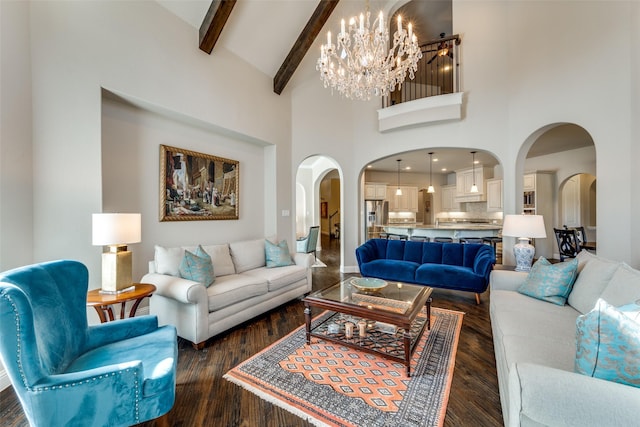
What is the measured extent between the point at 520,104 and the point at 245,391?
528 centimetres

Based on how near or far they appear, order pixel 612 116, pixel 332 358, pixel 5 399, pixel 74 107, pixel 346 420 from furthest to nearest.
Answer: pixel 612 116
pixel 74 107
pixel 332 358
pixel 5 399
pixel 346 420

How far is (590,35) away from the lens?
334 cm

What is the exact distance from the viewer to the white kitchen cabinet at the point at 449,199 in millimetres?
9266

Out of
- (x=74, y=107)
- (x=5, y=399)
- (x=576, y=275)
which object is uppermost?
(x=74, y=107)

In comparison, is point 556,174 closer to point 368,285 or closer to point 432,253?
point 432,253

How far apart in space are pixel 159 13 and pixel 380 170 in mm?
7208

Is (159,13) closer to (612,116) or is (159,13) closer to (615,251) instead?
(612,116)

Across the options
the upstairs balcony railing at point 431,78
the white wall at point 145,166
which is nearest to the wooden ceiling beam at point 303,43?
the white wall at point 145,166

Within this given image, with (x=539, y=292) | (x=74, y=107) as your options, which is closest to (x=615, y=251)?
(x=539, y=292)

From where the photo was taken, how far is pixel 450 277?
3680mm

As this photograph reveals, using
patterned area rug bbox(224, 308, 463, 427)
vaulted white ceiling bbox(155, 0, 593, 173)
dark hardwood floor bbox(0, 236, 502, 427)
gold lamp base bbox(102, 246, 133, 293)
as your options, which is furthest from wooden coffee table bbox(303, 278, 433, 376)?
vaulted white ceiling bbox(155, 0, 593, 173)

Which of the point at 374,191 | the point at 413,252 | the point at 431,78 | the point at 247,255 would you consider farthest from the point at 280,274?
the point at 374,191

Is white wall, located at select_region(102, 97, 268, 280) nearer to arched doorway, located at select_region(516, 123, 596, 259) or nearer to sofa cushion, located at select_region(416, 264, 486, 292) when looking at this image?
sofa cushion, located at select_region(416, 264, 486, 292)

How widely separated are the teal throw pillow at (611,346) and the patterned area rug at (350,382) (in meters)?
0.93
